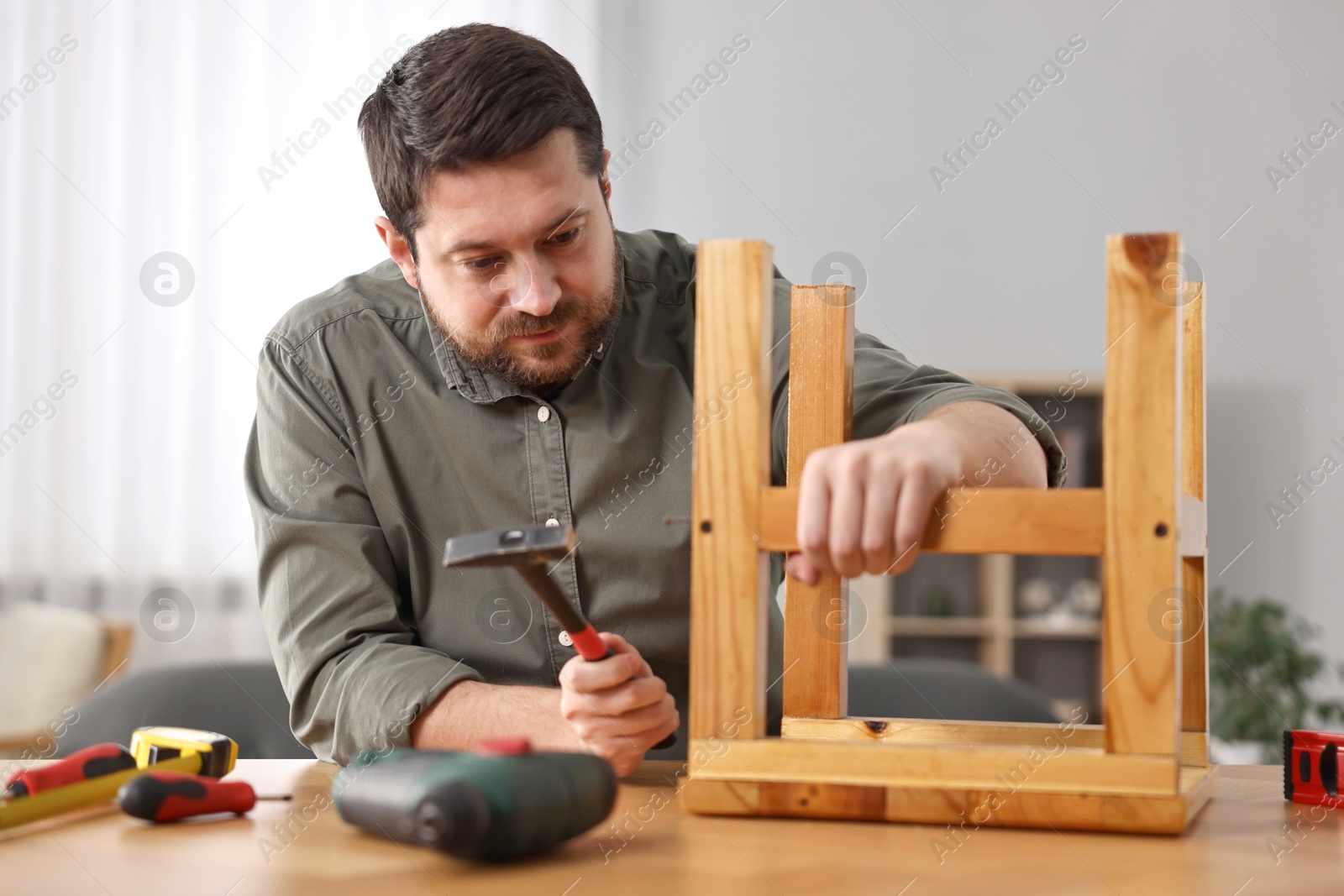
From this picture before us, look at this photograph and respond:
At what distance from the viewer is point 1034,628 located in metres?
3.53

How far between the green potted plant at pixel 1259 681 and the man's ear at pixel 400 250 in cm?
274

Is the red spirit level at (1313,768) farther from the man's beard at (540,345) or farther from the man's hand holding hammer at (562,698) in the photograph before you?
the man's beard at (540,345)

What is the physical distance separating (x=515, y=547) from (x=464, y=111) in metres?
0.63

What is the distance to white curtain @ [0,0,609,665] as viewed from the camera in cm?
314

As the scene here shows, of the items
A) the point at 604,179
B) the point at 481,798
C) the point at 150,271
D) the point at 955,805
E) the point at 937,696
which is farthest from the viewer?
the point at 150,271

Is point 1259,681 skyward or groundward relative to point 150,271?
groundward

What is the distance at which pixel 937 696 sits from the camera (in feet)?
5.50

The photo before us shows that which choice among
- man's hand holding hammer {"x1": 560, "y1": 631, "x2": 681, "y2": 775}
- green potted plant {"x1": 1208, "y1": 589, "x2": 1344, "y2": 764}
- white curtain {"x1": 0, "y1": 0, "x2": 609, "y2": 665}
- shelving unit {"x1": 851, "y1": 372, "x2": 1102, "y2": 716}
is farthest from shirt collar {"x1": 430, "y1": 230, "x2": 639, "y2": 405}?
green potted plant {"x1": 1208, "y1": 589, "x2": 1344, "y2": 764}

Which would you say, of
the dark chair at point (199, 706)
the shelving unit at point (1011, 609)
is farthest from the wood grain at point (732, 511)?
the shelving unit at point (1011, 609)

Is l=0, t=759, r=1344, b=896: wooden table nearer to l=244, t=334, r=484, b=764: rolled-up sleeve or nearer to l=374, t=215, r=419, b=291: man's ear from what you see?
l=244, t=334, r=484, b=764: rolled-up sleeve

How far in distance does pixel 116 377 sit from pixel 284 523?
2.42m

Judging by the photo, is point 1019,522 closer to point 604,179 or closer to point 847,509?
point 847,509

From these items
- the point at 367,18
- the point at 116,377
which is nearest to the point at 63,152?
the point at 116,377

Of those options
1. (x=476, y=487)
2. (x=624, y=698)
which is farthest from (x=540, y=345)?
(x=624, y=698)
